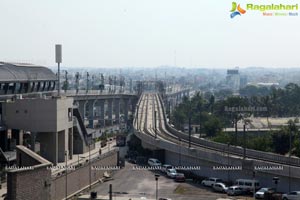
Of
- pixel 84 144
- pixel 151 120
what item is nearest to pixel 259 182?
pixel 84 144

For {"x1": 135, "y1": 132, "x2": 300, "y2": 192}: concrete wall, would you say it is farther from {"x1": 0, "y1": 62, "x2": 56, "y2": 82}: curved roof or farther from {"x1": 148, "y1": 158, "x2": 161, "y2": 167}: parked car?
{"x1": 0, "y1": 62, "x2": 56, "y2": 82}: curved roof

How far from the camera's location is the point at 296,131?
31.5 meters

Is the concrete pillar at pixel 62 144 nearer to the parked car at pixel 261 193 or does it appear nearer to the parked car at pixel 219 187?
the parked car at pixel 219 187

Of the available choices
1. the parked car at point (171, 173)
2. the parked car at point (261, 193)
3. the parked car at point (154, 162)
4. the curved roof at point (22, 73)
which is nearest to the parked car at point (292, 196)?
the parked car at point (261, 193)

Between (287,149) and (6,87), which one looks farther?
(287,149)

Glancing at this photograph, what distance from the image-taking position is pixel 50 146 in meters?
22.2

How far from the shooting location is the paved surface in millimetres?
19188

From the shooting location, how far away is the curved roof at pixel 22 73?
24188 mm

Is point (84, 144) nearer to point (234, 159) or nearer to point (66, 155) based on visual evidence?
point (66, 155)

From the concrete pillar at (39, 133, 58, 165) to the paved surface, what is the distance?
6.90ft

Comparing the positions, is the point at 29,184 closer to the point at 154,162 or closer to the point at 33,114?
the point at 33,114

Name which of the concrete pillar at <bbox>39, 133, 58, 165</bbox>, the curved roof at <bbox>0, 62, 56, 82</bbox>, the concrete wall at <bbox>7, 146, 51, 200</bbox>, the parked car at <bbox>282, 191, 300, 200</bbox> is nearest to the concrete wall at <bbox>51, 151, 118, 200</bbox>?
the concrete pillar at <bbox>39, 133, 58, 165</bbox>

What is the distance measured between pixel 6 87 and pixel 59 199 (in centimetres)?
768

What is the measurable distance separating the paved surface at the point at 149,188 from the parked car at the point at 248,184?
0.85 metres
